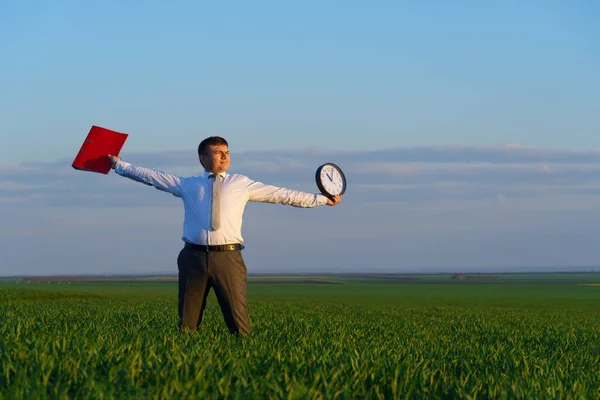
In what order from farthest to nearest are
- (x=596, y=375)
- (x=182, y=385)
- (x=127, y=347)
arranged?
(x=596, y=375), (x=127, y=347), (x=182, y=385)

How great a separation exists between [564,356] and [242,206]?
491 centimetres

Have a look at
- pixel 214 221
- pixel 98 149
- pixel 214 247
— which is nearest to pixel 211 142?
pixel 214 221

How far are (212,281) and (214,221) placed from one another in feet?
2.43

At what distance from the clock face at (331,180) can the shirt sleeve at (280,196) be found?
0.18 meters

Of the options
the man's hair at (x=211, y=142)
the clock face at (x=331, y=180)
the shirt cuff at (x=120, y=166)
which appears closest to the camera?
the man's hair at (x=211, y=142)

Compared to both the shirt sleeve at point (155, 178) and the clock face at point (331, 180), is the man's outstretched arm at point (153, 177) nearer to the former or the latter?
the shirt sleeve at point (155, 178)

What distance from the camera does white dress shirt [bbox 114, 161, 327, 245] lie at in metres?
8.83

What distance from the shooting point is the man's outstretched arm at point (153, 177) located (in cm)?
907

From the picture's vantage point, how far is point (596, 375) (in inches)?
290

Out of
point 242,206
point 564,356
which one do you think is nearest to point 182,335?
point 242,206

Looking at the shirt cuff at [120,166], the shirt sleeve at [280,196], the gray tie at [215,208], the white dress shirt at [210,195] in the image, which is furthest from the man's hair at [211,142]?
the shirt cuff at [120,166]

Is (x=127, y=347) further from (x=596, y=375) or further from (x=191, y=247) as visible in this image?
(x=596, y=375)

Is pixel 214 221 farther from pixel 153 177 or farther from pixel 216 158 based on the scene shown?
pixel 153 177

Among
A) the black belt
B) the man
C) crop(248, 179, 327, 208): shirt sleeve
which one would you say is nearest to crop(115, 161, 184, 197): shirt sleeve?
the man
